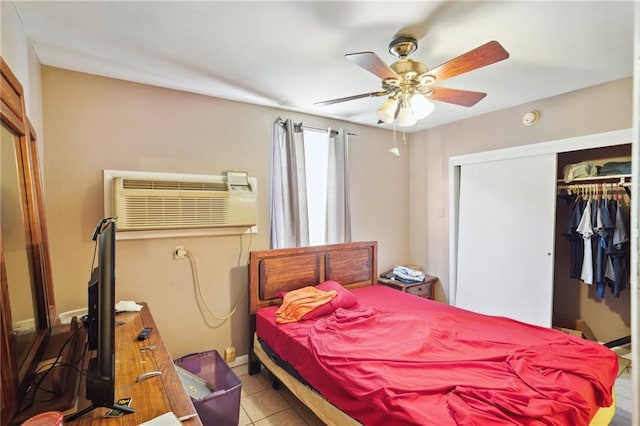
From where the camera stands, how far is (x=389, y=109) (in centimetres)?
210

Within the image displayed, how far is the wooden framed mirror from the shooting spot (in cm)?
100

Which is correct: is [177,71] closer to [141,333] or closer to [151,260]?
[151,260]

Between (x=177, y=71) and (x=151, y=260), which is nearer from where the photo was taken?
(x=177, y=71)

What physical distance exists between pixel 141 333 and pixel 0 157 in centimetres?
105

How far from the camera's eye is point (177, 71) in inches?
90.9

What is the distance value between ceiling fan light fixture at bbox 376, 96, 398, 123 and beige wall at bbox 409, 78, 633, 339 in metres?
1.81

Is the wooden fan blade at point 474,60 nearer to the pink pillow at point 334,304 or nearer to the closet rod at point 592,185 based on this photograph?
the pink pillow at point 334,304

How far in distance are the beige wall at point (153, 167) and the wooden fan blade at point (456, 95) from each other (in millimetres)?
1550

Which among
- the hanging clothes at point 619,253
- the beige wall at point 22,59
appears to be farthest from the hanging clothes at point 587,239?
the beige wall at point 22,59

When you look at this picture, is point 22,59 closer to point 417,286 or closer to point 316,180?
point 316,180

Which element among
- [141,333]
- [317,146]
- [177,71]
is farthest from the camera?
[317,146]

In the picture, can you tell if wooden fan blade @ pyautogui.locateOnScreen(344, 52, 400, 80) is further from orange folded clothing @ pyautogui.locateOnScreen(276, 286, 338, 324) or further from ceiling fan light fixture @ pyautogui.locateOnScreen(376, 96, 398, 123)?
orange folded clothing @ pyautogui.locateOnScreen(276, 286, 338, 324)

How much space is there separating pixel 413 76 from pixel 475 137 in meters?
2.05

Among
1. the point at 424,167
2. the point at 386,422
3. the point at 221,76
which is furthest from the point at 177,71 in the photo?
the point at 424,167
